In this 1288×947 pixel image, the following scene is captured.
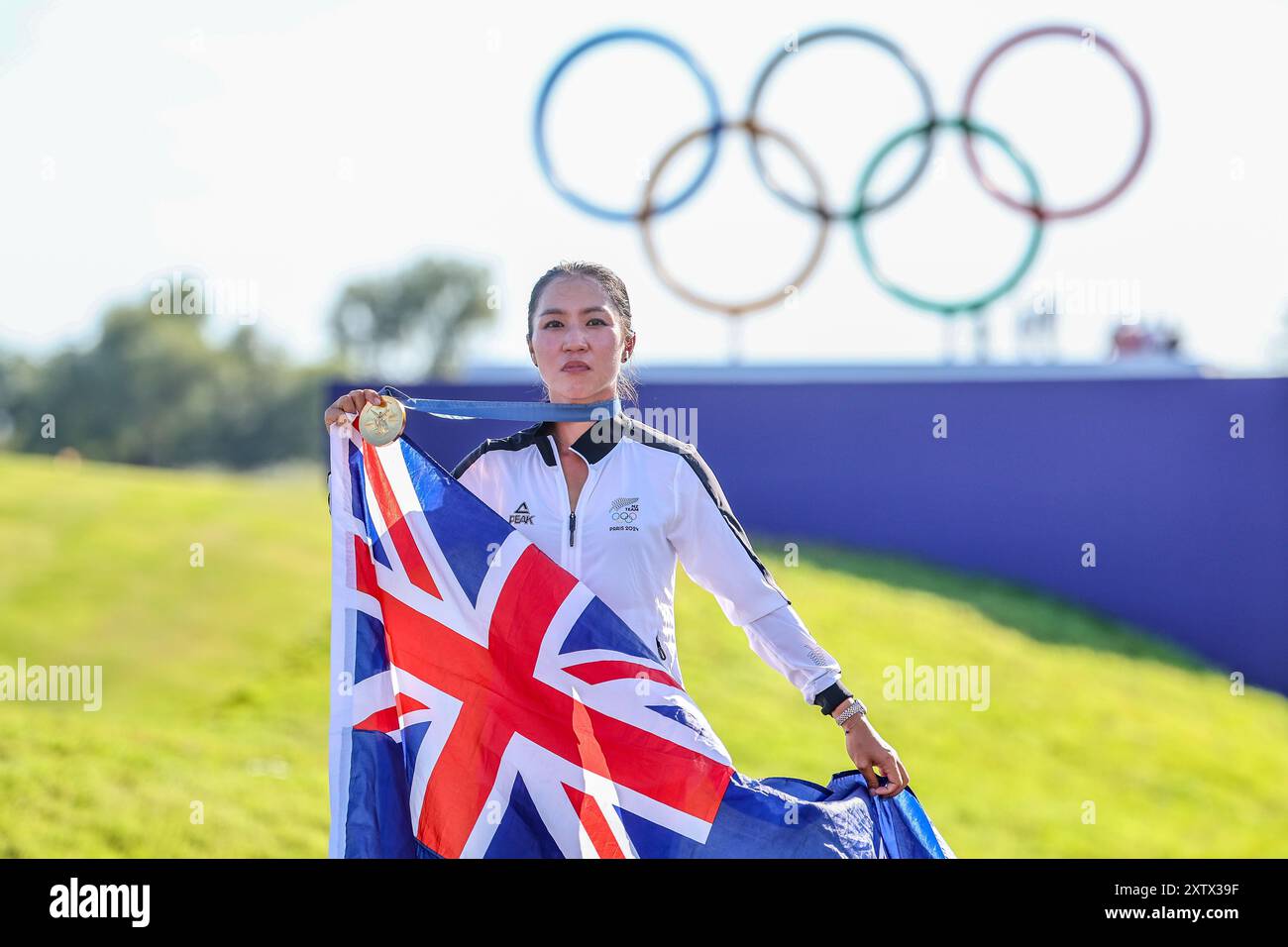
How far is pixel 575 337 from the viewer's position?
127 inches

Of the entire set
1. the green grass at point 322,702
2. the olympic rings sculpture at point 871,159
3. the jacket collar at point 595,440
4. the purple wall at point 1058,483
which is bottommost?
the green grass at point 322,702

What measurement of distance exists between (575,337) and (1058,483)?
9.94m

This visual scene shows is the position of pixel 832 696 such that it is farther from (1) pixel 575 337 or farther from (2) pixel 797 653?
(1) pixel 575 337

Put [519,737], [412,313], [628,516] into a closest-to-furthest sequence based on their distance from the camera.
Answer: [628,516] → [519,737] → [412,313]

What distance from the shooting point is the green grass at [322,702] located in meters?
6.46

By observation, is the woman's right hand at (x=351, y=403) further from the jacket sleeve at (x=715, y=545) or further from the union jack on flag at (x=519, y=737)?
the jacket sleeve at (x=715, y=545)

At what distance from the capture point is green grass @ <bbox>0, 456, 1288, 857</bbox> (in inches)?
255

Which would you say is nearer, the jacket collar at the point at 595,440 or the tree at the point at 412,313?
the jacket collar at the point at 595,440

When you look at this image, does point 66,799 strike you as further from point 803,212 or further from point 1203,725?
point 1203,725

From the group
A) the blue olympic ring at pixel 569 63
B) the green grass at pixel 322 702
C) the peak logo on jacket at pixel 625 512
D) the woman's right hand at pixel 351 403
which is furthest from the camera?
the blue olympic ring at pixel 569 63

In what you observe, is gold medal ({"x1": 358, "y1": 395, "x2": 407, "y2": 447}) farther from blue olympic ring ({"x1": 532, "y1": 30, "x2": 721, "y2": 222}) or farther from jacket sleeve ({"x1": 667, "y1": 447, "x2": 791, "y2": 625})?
blue olympic ring ({"x1": 532, "y1": 30, "x2": 721, "y2": 222})

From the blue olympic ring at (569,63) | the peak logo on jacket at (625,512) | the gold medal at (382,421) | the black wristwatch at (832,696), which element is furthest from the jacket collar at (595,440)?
the blue olympic ring at (569,63)

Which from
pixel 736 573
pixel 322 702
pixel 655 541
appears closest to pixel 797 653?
pixel 736 573
